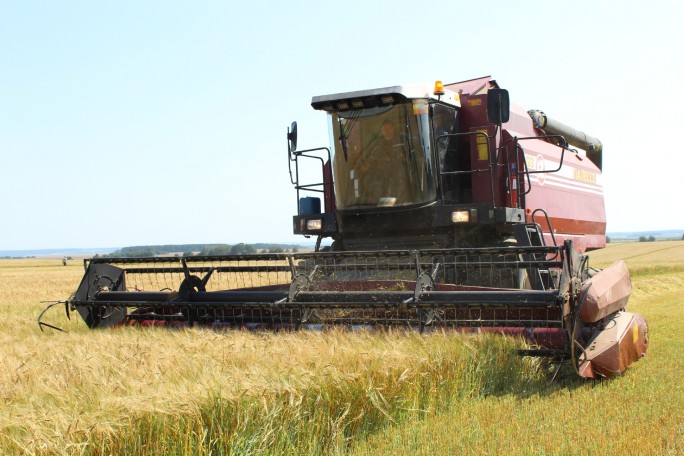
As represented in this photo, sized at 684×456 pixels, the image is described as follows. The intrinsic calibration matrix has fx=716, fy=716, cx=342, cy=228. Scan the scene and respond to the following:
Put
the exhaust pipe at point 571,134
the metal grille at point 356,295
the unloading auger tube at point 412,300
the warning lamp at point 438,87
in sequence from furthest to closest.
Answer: the exhaust pipe at point 571,134
the warning lamp at point 438,87
the metal grille at point 356,295
the unloading auger tube at point 412,300

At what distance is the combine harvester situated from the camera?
16.2 feet

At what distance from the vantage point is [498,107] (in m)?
6.19

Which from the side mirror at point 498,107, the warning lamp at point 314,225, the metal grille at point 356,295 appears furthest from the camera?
the warning lamp at point 314,225

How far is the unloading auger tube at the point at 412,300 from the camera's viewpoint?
4.79 meters

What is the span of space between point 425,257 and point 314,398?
9.95 feet

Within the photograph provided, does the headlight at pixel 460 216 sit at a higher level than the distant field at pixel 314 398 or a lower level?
higher

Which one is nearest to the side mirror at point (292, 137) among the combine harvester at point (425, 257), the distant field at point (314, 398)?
the combine harvester at point (425, 257)

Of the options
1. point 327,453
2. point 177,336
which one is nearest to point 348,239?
point 177,336

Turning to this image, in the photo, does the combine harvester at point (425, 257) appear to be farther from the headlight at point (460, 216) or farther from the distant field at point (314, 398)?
the distant field at point (314, 398)

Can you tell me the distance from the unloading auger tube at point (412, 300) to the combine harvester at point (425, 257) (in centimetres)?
1

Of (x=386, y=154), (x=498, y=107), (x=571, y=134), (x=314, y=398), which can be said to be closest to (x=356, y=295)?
(x=314, y=398)

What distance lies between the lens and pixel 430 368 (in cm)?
423

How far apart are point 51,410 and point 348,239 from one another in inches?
189

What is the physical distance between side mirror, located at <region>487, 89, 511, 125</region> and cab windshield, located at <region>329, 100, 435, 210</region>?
2.42 feet
